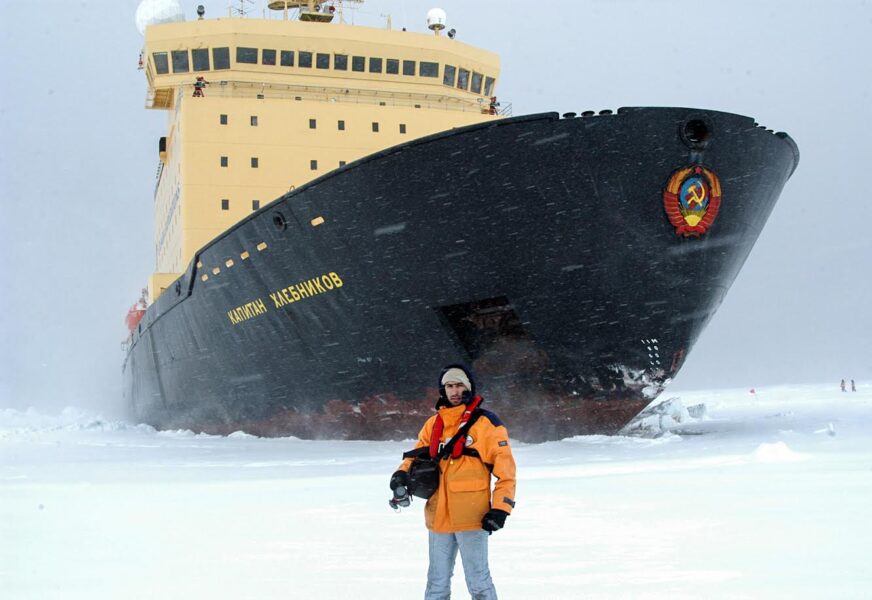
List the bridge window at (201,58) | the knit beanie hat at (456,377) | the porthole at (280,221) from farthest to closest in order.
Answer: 1. the bridge window at (201,58)
2. the porthole at (280,221)
3. the knit beanie hat at (456,377)

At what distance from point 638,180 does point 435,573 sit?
22.3ft

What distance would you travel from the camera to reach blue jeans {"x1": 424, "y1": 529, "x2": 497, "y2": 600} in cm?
328

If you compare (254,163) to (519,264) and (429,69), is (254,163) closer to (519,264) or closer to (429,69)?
(429,69)

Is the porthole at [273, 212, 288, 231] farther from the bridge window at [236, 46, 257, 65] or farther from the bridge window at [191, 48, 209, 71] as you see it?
the bridge window at [191, 48, 209, 71]

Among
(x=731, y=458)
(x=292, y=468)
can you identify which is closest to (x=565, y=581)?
(x=731, y=458)

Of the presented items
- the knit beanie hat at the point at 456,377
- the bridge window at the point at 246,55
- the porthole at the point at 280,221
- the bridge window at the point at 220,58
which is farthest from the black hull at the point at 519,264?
the bridge window at the point at 220,58

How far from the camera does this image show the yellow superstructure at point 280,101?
16.0 m

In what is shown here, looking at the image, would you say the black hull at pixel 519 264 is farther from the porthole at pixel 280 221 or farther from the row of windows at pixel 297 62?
the row of windows at pixel 297 62

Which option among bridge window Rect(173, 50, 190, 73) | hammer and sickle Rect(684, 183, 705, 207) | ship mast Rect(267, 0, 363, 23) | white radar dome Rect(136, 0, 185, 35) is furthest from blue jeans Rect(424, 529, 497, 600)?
white radar dome Rect(136, 0, 185, 35)

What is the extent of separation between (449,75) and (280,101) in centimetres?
406

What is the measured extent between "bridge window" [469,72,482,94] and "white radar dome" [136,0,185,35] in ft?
28.3

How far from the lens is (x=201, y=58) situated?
17938 mm

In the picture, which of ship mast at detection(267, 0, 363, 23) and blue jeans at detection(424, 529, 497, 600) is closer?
blue jeans at detection(424, 529, 497, 600)

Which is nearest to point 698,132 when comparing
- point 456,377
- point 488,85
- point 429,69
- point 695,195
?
point 695,195
